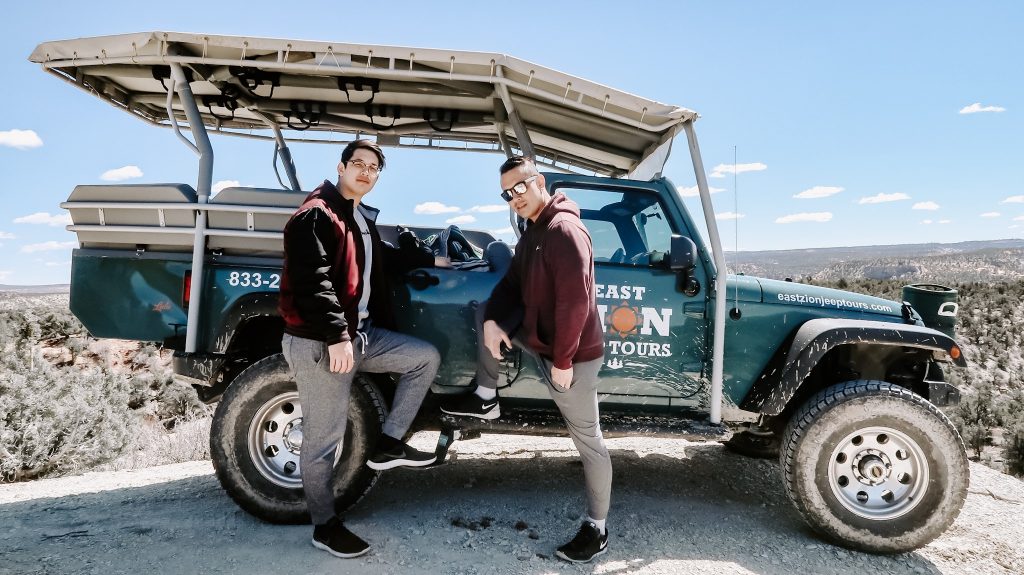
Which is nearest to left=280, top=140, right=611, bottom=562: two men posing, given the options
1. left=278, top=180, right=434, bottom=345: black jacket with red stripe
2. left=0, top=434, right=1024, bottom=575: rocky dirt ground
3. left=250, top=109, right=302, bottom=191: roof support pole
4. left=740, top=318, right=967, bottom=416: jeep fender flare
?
left=278, top=180, right=434, bottom=345: black jacket with red stripe

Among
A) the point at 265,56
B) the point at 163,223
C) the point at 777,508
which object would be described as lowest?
the point at 777,508

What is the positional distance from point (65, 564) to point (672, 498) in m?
3.51

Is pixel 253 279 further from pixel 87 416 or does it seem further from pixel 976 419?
pixel 976 419

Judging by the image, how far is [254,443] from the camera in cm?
341

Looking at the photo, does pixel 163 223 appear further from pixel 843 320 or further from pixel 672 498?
pixel 843 320

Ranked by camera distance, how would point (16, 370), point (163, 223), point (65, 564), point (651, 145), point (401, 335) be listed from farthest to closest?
point (16, 370) → point (651, 145) → point (163, 223) → point (401, 335) → point (65, 564)

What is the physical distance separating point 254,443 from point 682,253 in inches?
106

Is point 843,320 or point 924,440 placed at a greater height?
point 843,320

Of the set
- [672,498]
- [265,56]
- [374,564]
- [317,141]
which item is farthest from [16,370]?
[672,498]

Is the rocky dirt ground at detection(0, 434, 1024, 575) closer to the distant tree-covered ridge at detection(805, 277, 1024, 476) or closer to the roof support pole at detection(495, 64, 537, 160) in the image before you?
the distant tree-covered ridge at detection(805, 277, 1024, 476)

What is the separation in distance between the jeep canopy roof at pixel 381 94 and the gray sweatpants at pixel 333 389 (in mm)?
1622

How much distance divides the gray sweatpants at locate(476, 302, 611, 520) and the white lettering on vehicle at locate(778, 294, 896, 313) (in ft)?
4.81

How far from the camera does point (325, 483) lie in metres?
3.05

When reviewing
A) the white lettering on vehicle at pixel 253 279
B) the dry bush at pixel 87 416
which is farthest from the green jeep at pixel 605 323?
the dry bush at pixel 87 416
